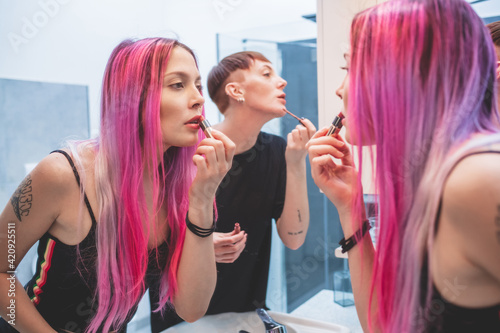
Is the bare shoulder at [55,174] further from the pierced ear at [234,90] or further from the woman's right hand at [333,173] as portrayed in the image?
the pierced ear at [234,90]

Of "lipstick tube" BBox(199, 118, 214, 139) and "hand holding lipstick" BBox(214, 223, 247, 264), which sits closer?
"lipstick tube" BBox(199, 118, 214, 139)

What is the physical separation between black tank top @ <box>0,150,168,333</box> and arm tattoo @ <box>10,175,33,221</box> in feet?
0.25

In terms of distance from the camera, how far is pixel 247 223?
1.35 metres

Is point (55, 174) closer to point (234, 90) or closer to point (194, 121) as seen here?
point (194, 121)

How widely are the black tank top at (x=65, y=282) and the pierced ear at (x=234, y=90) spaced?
705 mm

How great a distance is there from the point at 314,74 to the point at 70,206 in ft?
3.84

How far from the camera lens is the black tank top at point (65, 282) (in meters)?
0.79

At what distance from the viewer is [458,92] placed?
1.70 feet

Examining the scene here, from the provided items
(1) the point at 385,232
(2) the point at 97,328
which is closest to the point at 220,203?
(2) the point at 97,328

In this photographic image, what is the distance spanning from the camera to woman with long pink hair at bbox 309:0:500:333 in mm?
444

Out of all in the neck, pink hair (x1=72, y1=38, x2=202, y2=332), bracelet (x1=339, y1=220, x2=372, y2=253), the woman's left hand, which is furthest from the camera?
the neck

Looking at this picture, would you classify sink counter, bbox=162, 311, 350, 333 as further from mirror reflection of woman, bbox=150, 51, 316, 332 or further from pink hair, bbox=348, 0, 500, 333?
pink hair, bbox=348, 0, 500, 333

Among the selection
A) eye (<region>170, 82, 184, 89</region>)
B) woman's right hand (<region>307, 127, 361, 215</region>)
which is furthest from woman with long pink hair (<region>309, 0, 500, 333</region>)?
eye (<region>170, 82, 184, 89</region>)

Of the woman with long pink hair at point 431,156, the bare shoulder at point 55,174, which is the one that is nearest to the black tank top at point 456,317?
the woman with long pink hair at point 431,156
